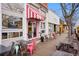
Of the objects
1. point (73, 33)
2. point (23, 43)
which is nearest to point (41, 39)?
point (23, 43)

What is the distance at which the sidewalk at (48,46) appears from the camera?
3.68 metres

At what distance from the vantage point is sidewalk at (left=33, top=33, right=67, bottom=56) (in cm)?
368

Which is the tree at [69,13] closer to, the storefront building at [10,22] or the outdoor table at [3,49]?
the storefront building at [10,22]

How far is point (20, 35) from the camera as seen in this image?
13.3 ft

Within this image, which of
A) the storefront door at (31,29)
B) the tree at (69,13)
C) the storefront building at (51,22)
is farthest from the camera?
the storefront door at (31,29)

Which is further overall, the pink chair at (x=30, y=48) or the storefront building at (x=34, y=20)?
the storefront building at (x=34, y=20)

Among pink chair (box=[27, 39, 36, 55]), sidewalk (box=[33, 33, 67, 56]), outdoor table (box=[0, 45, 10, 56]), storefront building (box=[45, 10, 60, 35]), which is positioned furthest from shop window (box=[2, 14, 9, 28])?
storefront building (box=[45, 10, 60, 35])

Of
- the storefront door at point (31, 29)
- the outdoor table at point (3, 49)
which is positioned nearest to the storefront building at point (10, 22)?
the outdoor table at point (3, 49)

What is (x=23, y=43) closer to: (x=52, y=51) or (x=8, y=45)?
(x=8, y=45)

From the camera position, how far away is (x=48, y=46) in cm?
396

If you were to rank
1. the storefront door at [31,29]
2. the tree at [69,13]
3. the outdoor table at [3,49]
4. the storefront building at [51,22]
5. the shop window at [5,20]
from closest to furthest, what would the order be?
the outdoor table at [3,49]
the shop window at [5,20]
the tree at [69,13]
the storefront building at [51,22]
the storefront door at [31,29]

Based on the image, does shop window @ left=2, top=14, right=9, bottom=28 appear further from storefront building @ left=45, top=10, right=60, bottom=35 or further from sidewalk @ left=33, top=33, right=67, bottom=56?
storefront building @ left=45, top=10, right=60, bottom=35

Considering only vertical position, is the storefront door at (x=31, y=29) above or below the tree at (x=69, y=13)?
below

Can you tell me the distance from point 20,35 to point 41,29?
1.92 feet
